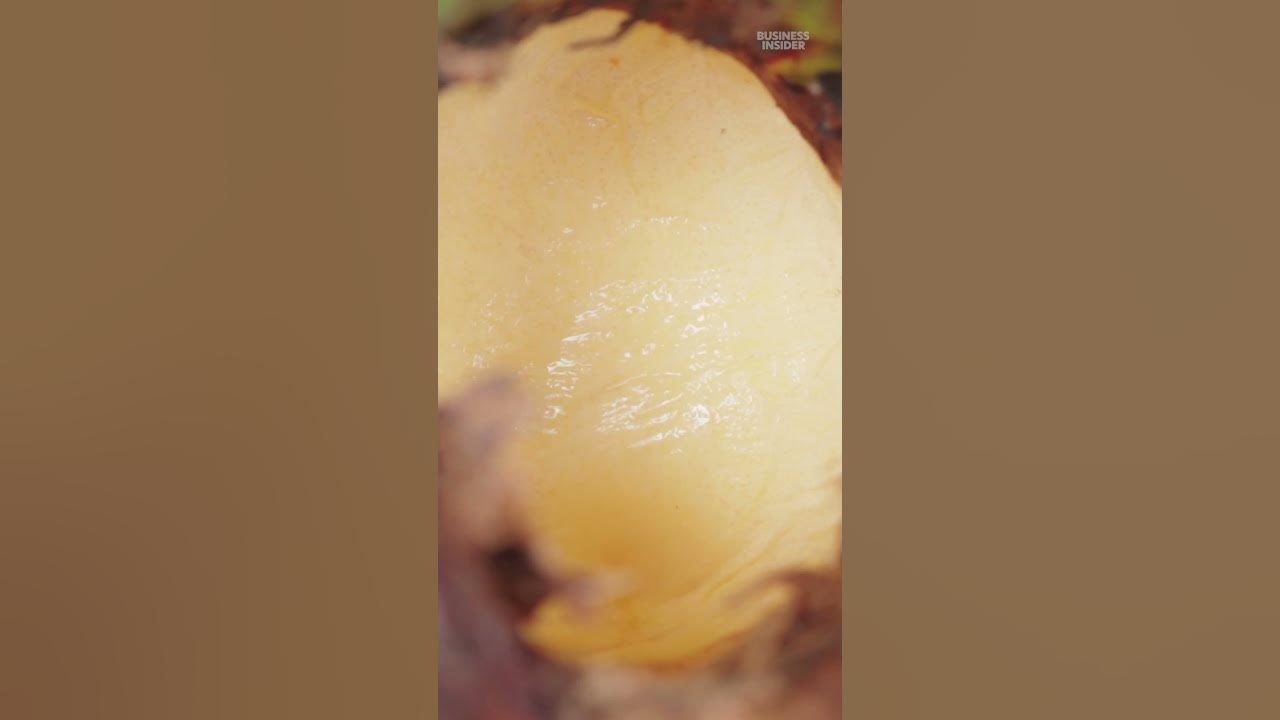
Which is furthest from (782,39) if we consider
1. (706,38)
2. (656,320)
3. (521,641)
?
(521,641)

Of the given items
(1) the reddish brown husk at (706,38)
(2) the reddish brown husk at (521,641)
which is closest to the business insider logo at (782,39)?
(1) the reddish brown husk at (706,38)

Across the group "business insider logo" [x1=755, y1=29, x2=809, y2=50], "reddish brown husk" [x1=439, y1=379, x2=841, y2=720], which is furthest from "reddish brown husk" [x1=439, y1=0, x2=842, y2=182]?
"reddish brown husk" [x1=439, y1=379, x2=841, y2=720]

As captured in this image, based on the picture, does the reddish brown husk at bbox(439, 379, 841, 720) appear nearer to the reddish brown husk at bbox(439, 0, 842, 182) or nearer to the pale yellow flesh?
the pale yellow flesh

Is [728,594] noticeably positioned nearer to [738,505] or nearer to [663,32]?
[738,505]

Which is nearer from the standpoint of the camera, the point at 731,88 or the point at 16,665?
the point at 16,665

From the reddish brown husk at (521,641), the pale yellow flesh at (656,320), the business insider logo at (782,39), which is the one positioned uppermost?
the business insider logo at (782,39)

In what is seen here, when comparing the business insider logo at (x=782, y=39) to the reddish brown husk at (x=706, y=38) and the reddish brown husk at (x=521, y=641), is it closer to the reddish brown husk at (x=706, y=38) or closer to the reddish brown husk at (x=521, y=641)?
the reddish brown husk at (x=706, y=38)

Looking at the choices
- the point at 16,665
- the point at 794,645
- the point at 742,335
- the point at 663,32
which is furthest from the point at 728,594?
the point at 16,665
